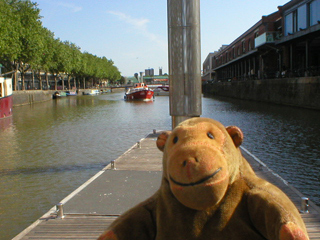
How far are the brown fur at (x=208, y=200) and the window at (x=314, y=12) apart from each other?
2684 cm

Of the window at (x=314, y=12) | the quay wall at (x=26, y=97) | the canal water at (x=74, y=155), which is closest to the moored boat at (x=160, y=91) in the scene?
the quay wall at (x=26, y=97)

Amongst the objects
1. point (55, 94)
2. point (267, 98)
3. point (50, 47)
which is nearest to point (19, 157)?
point (267, 98)

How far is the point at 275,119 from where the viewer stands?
2059 centimetres

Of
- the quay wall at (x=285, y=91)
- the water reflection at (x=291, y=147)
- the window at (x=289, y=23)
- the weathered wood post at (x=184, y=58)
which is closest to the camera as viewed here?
the weathered wood post at (x=184, y=58)

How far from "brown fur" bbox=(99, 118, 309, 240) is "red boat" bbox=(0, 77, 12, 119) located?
2437 cm

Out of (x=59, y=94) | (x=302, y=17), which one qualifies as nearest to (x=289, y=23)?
(x=302, y=17)

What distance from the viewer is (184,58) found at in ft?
20.0

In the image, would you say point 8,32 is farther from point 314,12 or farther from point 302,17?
point 314,12

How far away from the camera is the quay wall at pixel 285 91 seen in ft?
79.7

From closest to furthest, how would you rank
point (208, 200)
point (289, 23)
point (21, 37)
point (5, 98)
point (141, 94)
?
1. point (208, 200)
2. point (5, 98)
3. point (289, 23)
4. point (21, 37)
5. point (141, 94)

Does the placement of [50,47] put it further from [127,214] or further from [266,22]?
[127,214]

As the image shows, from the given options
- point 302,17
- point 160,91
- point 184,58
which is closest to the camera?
point 184,58

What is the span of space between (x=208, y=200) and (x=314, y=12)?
1126 inches

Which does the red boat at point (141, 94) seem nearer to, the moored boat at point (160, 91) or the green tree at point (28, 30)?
the green tree at point (28, 30)
